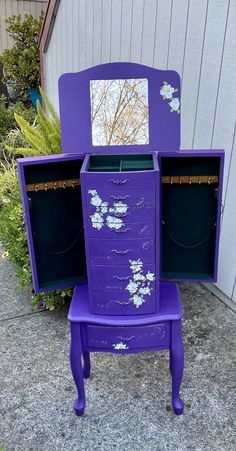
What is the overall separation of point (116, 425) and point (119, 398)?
0.17 metres

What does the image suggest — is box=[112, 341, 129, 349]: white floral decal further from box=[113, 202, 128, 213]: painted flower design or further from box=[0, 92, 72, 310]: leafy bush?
box=[0, 92, 72, 310]: leafy bush

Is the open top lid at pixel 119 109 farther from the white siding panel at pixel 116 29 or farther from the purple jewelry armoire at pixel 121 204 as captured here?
the white siding panel at pixel 116 29

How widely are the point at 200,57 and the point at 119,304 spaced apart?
1.87 m

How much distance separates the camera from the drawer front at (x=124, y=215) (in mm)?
1651

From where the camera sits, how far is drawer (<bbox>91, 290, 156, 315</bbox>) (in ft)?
5.90

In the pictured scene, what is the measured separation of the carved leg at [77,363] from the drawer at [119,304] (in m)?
0.13

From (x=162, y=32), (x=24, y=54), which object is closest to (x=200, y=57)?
(x=162, y=32)

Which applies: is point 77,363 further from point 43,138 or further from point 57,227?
point 43,138

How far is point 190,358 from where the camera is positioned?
2.39 metres

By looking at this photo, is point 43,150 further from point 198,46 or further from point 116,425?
point 116,425

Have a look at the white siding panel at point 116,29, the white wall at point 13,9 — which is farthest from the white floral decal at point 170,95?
the white wall at point 13,9

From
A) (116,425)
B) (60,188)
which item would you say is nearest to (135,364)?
(116,425)

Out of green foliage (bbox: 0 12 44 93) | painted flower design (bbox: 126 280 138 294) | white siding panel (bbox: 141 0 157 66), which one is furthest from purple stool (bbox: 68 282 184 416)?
green foliage (bbox: 0 12 44 93)

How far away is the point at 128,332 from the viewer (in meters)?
1.85
